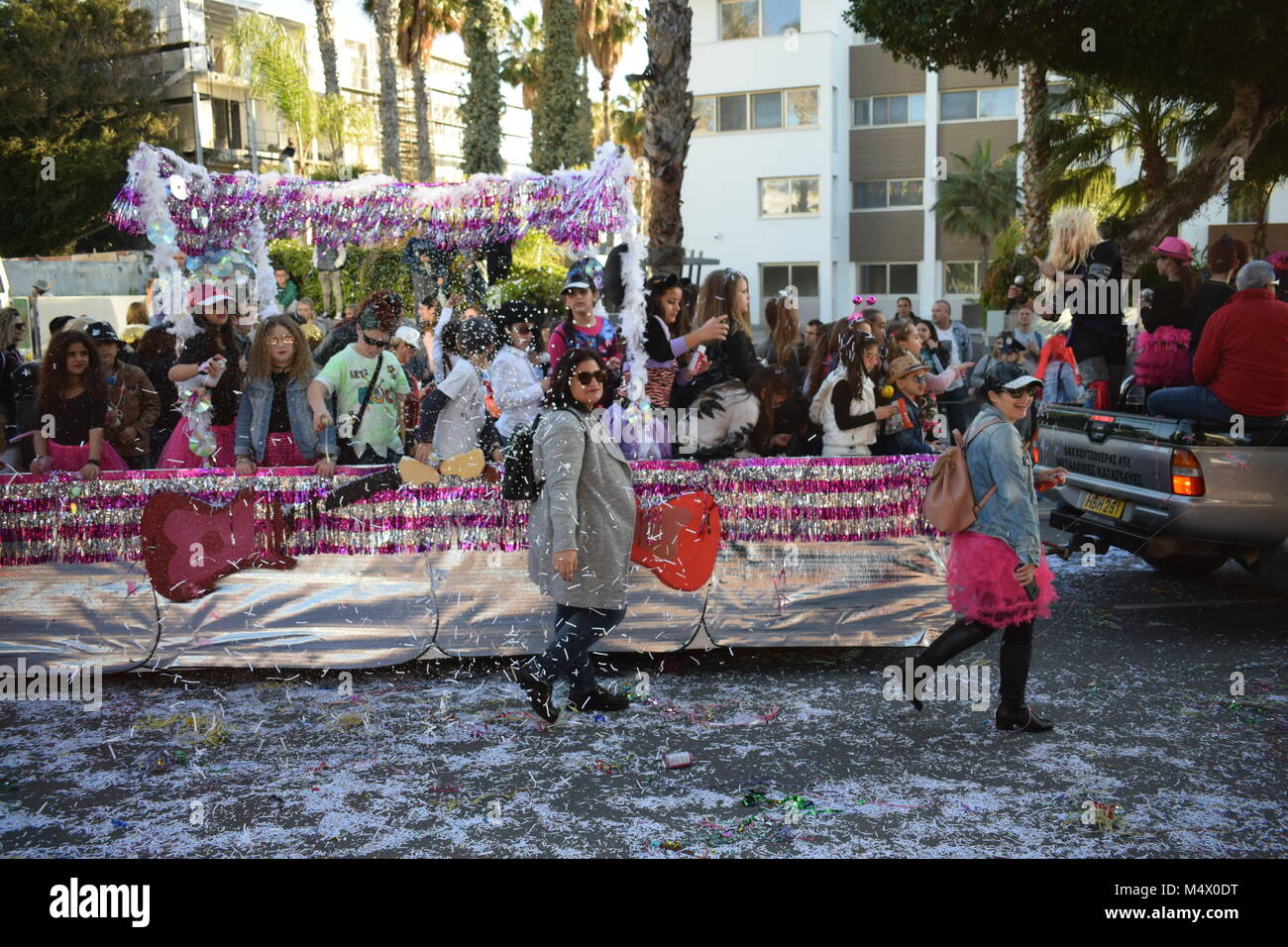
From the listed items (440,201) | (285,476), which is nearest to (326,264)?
(440,201)

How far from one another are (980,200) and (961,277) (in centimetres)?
287

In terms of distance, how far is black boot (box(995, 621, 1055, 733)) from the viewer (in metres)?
4.71

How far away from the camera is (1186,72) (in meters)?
13.7

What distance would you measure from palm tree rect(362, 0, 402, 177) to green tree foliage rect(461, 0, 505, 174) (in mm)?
1585

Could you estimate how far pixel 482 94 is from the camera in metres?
23.0

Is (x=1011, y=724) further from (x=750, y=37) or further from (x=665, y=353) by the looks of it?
(x=750, y=37)

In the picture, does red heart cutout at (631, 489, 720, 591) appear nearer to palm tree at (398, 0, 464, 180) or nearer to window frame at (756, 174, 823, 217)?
palm tree at (398, 0, 464, 180)

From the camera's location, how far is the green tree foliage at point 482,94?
2295 centimetres

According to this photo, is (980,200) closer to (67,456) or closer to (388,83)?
(388,83)

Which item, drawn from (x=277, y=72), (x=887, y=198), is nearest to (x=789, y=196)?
(x=887, y=198)

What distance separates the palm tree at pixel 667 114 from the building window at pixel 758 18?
85.0 feet

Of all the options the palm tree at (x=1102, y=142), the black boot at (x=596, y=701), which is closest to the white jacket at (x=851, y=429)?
the black boot at (x=596, y=701)

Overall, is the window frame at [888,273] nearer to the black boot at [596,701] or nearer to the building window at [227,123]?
the building window at [227,123]
